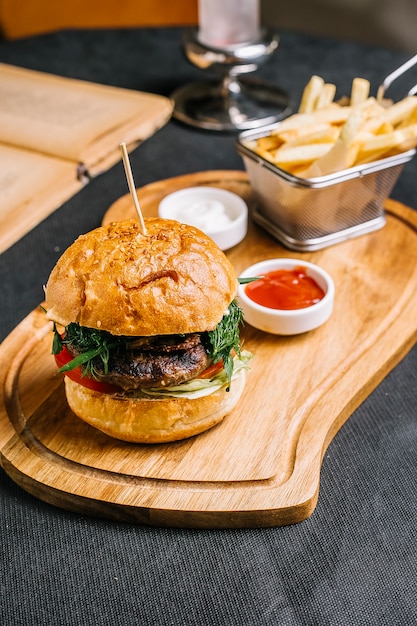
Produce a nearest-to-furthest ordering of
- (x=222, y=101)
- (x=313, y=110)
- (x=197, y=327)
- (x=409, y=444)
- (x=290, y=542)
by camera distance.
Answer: (x=290, y=542)
(x=197, y=327)
(x=409, y=444)
(x=313, y=110)
(x=222, y=101)

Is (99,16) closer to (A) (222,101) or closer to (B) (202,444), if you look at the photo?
(A) (222,101)

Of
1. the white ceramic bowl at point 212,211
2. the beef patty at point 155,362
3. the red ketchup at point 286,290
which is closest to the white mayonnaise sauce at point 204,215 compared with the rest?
the white ceramic bowl at point 212,211

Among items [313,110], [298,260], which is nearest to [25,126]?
[313,110]

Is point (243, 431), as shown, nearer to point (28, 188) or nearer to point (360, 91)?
point (360, 91)

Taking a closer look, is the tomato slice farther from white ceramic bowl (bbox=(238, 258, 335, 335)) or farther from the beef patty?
white ceramic bowl (bbox=(238, 258, 335, 335))

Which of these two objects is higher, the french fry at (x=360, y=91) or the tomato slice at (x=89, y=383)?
the french fry at (x=360, y=91)

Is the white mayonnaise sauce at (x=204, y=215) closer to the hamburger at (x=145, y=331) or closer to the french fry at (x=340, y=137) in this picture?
the french fry at (x=340, y=137)
